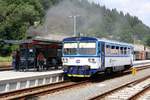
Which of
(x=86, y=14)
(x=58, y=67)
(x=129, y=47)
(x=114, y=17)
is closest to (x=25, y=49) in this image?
(x=58, y=67)

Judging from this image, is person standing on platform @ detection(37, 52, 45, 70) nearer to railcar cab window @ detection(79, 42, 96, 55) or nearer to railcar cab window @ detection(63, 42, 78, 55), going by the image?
railcar cab window @ detection(63, 42, 78, 55)

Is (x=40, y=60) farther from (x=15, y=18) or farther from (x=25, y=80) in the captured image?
(x=15, y=18)

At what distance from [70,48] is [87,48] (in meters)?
1.21

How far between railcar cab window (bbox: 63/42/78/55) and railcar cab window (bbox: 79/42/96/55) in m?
0.39

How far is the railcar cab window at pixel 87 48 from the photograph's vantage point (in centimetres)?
2159

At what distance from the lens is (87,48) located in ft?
71.7

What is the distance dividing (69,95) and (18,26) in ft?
146

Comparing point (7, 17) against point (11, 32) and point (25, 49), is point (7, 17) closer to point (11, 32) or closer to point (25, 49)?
point (11, 32)

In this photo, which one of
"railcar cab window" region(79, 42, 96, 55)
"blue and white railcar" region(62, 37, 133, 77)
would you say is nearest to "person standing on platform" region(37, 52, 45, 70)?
"blue and white railcar" region(62, 37, 133, 77)

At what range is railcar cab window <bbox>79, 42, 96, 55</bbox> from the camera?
2159cm

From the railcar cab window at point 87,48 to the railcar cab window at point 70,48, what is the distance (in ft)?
1.27

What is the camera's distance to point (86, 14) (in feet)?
→ 343

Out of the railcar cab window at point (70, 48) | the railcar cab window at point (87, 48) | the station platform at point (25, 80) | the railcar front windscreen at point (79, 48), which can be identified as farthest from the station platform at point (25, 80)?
the railcar cab window at point (87, 48)

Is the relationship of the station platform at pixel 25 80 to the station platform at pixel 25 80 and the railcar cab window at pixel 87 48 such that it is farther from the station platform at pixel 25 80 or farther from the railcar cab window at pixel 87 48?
the railcar cab window at pixel 87 48
